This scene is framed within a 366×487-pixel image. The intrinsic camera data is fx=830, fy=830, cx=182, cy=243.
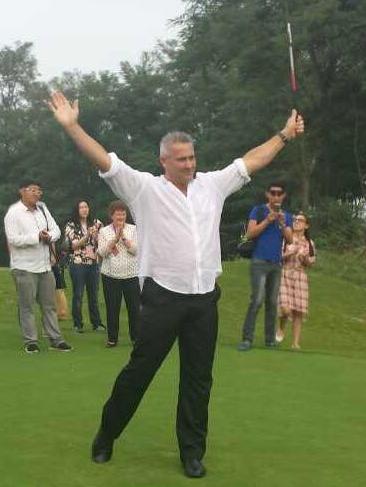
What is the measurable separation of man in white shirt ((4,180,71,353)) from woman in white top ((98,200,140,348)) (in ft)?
2.90

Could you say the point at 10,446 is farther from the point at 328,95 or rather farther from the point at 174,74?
the point at 174,74

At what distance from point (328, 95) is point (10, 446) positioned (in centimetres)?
3545

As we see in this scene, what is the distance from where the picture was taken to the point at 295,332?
10953mm

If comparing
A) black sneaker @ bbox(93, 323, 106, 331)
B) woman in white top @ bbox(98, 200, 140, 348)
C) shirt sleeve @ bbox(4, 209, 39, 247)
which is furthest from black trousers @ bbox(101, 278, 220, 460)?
black sneaker @ bbox(93, 323, 106, 331)

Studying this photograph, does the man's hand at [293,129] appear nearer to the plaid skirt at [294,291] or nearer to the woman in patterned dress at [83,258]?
the plaid skirt at [294,291]

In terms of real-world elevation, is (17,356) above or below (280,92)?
below

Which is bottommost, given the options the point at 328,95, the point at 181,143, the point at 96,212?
the point at 96,212

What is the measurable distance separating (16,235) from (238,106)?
109ft

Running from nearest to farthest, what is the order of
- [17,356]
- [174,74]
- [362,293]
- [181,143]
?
[181,143] < [17,356] < [362,293] < [174,74]

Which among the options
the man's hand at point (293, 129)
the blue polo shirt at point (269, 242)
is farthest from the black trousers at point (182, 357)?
the blue polo shirt at point (269, 242)

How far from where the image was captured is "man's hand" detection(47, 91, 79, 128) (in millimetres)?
4717

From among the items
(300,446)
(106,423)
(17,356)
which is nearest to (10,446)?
(106,423)

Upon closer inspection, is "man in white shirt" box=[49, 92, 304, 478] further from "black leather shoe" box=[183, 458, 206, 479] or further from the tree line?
the tree line

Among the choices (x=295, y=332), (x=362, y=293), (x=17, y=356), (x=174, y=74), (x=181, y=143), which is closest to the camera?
(x=181, y=143)
